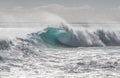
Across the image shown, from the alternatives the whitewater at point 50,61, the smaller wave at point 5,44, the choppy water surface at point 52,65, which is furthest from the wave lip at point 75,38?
the choppy water surface at point 52,65

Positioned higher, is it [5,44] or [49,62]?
[5,44]

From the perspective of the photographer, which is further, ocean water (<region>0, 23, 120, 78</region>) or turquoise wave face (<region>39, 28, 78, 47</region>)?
turquoise wave face (<region>39, 28, 78, 47</region>)

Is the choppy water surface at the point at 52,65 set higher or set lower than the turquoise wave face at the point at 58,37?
lower

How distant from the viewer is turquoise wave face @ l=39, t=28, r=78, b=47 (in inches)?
1380

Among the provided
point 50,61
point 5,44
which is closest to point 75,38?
point 5,44

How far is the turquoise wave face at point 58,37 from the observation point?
35.0 metres

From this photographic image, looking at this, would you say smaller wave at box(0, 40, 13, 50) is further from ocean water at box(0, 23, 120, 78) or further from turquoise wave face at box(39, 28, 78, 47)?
turquoise wave face at box(39, 28, 78, 47)

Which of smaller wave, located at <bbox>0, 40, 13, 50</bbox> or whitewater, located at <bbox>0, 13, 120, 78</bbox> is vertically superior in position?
smaller wave, located at <bbox>0, 40, 13, 50</bbox>

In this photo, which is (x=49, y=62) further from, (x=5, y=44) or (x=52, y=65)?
(x=5, y=44)

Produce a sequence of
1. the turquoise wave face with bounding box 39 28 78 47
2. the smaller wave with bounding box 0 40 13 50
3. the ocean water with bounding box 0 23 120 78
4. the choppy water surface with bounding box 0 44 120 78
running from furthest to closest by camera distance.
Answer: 1. the turquoise wave face with bounding box 39 28 78 47
2. the smaller wave with bounding box 0 40 13 50
3. the ocean water with bounding box 0 23 120 78
4. the choppy water surface with bounding box 0 44 120 78

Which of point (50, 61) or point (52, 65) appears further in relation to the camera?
point (50, 61)

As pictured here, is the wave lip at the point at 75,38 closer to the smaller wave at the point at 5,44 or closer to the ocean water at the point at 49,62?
the ocean water at the point at 49,62

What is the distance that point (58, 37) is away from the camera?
1476 inches

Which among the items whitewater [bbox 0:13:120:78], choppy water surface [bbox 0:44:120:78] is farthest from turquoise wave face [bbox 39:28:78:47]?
choppy water surface [bbox 0:44:120:78]
